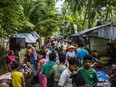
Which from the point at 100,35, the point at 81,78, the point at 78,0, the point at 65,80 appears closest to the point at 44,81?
the point at 65,80

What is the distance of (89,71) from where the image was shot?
6695 mm

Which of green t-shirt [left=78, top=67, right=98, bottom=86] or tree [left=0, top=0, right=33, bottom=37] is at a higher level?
tree [left=0, top=0, right=33, bottom=37]

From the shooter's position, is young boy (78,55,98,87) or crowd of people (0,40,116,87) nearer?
crowd of people (0,40,116,87)

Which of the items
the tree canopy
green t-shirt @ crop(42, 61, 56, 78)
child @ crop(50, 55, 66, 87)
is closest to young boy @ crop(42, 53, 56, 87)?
green t-shirt @ crop(42, 61, 56, 78)

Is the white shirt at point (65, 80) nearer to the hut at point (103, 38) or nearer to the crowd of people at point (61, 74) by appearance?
the crowd of people at point (61, 74)

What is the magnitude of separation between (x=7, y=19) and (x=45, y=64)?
6.42m

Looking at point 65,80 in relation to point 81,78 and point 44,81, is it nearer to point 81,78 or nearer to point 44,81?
point 81,78

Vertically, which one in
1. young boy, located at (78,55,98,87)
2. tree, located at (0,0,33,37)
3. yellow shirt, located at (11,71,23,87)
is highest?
tree, located at (0,0,33,37)

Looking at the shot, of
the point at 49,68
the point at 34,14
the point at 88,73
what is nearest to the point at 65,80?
the point at 88,73

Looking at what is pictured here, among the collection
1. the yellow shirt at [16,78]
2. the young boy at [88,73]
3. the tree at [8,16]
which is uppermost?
the tree at [8,16]

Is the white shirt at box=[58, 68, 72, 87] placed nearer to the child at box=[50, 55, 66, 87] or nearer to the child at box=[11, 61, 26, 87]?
the child at box=[50, 55, 66, 87]

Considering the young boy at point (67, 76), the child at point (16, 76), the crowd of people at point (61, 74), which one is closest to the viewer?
the crowd of people at point (61, 74)

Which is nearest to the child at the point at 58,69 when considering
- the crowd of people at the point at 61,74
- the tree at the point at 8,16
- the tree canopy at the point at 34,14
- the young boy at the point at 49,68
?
the crowd of people at the point at 61,74

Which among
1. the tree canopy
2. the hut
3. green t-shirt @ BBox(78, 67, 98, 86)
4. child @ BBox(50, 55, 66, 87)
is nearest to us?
green t-shirt @ BBox(78, 67, 98, 86)
